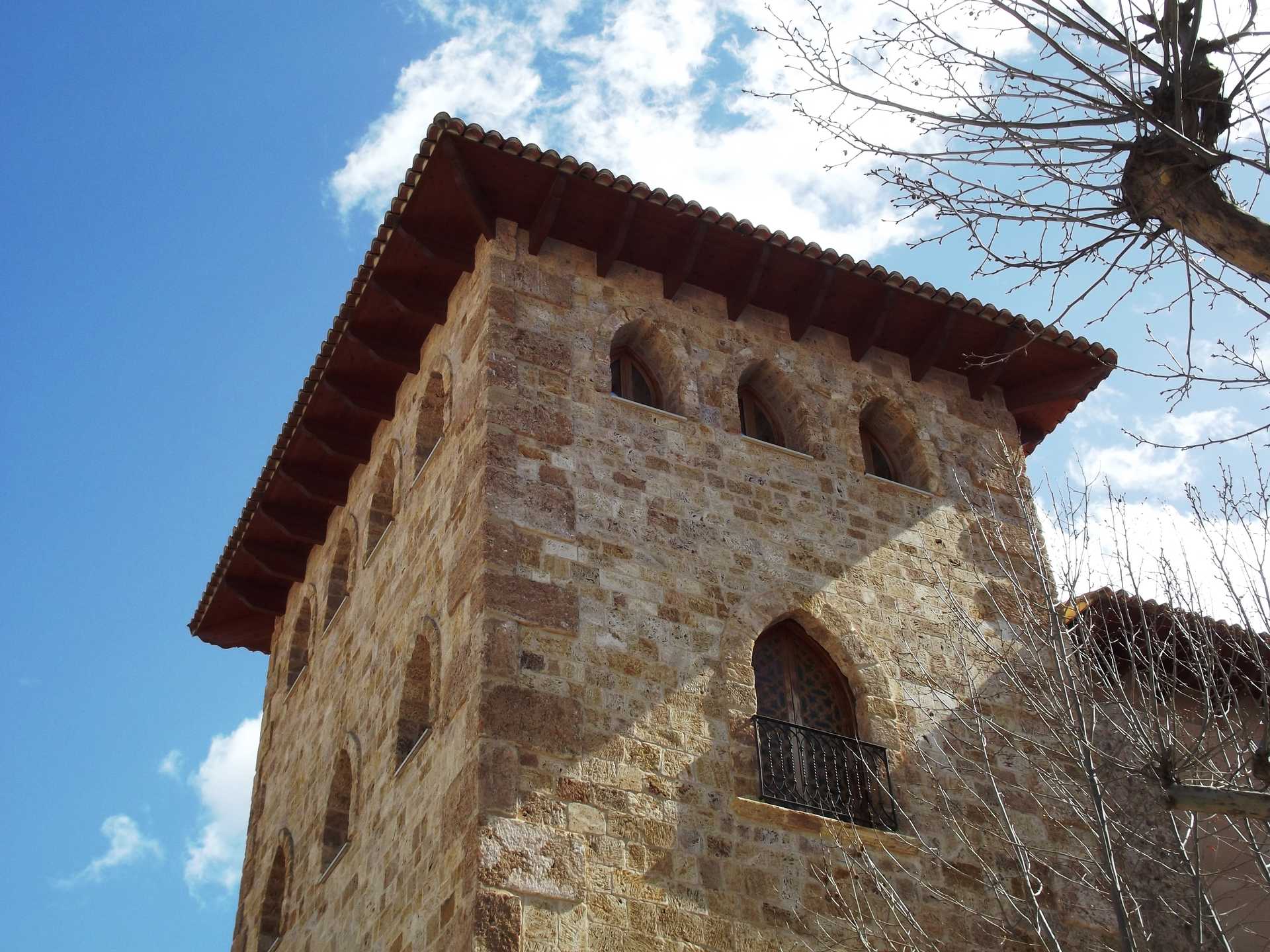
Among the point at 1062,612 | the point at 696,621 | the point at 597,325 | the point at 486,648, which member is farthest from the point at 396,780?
the point at 1062,612

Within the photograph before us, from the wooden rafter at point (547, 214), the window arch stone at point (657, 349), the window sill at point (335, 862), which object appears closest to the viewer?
the window sill at point (335, 862)

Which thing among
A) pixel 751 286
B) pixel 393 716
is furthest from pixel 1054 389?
pixel 393 716

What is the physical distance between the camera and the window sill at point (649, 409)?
10.9m

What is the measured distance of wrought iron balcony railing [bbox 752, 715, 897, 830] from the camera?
31.1 ft

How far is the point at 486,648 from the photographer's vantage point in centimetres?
895

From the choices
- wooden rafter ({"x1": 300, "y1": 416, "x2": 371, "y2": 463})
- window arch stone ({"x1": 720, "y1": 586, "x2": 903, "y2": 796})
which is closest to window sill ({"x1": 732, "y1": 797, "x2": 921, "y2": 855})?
window arch stone ({"x1": 720, "y1": 586, "x2": 903, "y2": 796})

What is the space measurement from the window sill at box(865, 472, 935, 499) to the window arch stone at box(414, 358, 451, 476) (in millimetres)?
3391

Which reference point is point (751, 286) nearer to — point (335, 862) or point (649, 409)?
point (649, 409)

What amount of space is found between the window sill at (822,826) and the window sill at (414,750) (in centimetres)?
196

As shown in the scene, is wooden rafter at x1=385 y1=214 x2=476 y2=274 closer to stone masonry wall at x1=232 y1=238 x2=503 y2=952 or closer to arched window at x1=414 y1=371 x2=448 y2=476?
stone masonry wall at x1=232 y1=238 x2=503 y2=952

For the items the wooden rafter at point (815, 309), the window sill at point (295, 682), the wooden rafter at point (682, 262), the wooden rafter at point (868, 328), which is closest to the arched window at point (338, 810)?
the window sill at point (295, 682)

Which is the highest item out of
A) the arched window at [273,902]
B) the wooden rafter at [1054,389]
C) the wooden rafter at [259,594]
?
the wooden rafter at [1054,389]

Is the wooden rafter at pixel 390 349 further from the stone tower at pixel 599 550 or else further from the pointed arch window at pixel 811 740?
the pointed arch window at pixel 811 740

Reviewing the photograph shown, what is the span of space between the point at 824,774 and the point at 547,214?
4.60 metres
